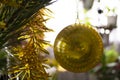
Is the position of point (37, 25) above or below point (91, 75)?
above

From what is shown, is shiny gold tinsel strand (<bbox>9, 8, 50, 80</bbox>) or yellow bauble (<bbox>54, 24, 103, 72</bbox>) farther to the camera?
yellow bauble (<bbox>54, 24, 103, 72</bbox>)

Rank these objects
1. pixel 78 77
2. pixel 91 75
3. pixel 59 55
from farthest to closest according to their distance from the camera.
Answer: pixel 91 75 < pixel 78 77 < pixel 59 55

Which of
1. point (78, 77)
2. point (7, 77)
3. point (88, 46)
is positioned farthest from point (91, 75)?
point (7, 77)

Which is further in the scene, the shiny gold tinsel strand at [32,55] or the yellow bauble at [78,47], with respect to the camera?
the yellow bauble at [78,47]

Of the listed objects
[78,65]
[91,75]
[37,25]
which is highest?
[37,25]

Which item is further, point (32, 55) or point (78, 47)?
point (78, 47)

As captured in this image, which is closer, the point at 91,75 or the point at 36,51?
the point at 36,51

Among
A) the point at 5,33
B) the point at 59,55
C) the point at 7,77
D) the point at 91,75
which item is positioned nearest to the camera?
the point at 5,33

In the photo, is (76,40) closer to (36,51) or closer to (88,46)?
(88,46)
